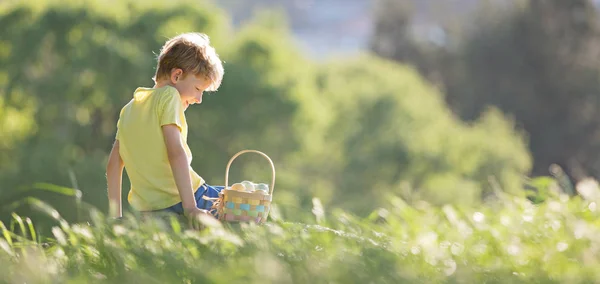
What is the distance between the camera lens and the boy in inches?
163

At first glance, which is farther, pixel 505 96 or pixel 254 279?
pixel 505 96

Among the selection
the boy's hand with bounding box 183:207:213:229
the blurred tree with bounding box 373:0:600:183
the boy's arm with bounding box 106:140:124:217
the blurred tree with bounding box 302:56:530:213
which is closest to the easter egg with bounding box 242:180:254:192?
the boy's hand with bounding box 183:207:213:229

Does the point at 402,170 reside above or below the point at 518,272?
above

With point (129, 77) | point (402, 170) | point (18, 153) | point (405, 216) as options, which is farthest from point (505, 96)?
point (405, 216)

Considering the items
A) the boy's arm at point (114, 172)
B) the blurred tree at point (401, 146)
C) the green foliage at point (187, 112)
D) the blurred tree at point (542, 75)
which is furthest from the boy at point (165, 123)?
the blurred tree at point (542, 75)

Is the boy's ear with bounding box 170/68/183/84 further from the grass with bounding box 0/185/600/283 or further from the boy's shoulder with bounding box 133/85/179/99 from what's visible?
the grass with bounding box 0/185/600/283

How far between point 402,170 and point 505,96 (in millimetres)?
10664

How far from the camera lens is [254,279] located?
104 inches

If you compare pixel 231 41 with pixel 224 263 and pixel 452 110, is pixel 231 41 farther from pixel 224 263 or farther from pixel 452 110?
pixel 224 263

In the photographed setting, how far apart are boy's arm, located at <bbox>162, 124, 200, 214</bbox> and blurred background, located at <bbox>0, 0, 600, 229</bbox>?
44.3 feet

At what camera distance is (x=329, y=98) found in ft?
145

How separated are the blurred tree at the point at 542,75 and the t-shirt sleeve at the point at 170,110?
44473 mm

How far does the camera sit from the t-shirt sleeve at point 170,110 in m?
4.12

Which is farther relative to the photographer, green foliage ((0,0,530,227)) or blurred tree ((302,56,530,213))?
blurred tree ((302,56,530,213))
